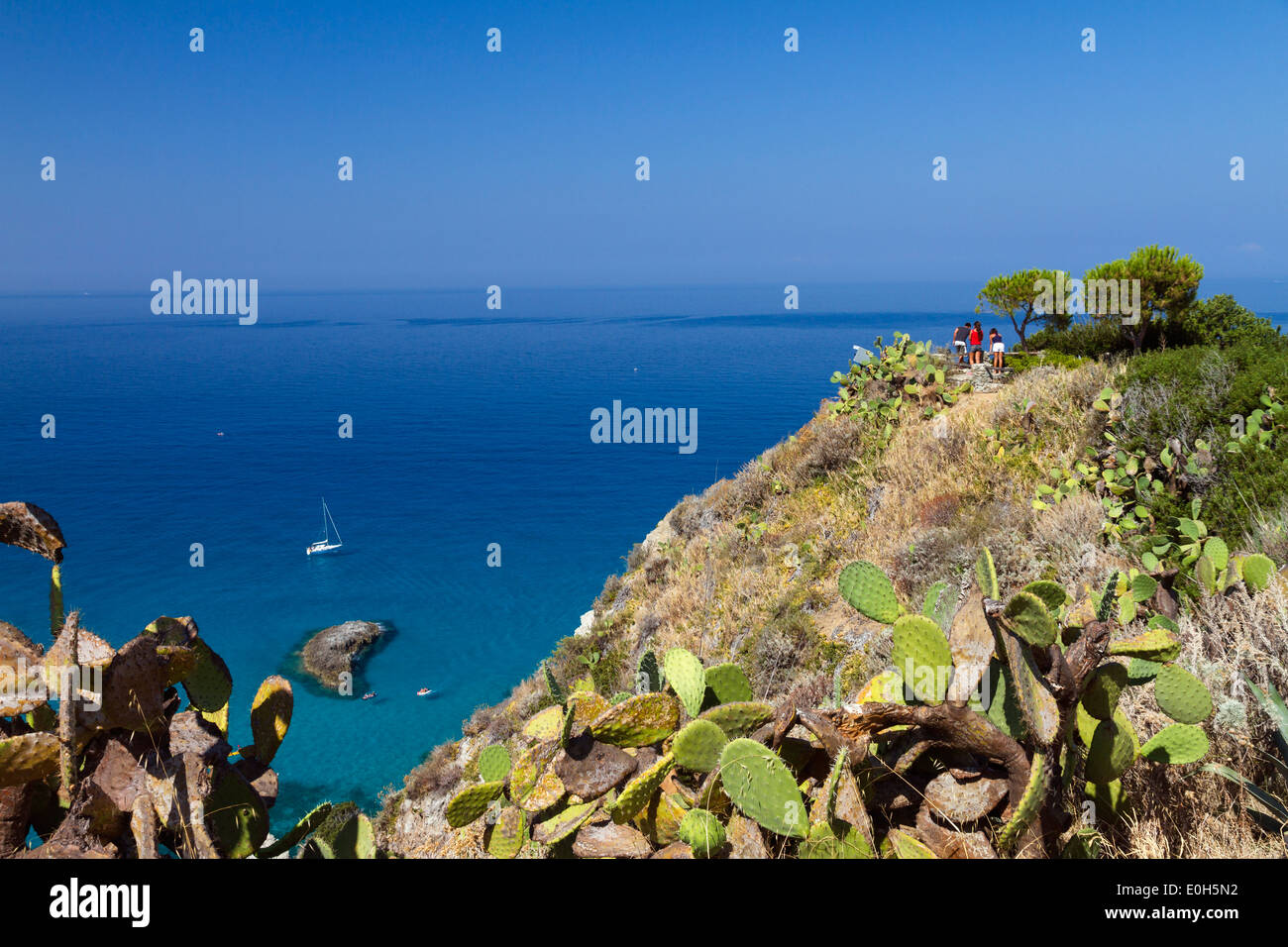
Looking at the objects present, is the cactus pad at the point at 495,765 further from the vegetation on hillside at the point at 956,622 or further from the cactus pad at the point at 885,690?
the cactus pad at the point at 885,690

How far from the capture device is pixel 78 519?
5888 centimetres

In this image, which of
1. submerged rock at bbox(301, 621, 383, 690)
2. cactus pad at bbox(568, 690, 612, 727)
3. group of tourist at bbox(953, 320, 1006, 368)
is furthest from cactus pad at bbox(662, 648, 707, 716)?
submerged rock at bbox(301, 621, 383, 690)

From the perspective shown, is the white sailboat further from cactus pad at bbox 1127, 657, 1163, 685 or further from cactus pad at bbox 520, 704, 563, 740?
cactus pad at bbox 1127, 657, 1163, 685

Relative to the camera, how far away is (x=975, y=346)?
20281 mm

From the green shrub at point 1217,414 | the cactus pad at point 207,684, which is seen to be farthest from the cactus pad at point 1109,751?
the green shrub at point 1217,414

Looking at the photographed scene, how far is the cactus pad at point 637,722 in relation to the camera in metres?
2.76

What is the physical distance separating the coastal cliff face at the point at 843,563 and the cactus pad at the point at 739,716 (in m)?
1.72

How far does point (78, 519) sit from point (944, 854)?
238 ft

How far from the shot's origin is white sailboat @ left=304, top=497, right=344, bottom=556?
52.2 m

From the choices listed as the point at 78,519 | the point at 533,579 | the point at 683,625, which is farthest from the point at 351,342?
the point at 683,625

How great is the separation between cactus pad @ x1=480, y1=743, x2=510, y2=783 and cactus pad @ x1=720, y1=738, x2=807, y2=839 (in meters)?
1.06

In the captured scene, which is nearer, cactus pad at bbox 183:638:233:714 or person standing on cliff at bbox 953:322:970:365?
cactus pad at bbox 183:638:233:714
